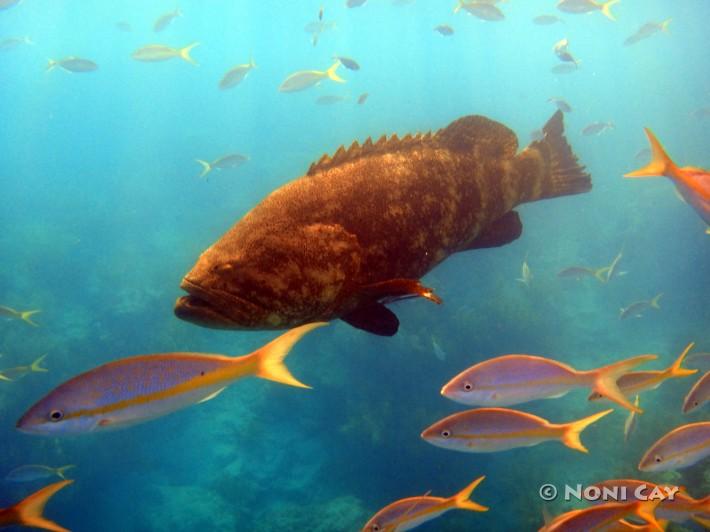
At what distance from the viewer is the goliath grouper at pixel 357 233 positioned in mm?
2668

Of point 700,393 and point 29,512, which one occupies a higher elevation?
point 29,512

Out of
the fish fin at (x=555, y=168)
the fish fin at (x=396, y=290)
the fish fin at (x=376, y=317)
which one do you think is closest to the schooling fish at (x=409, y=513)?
the fish fin at (x=376, y=317)

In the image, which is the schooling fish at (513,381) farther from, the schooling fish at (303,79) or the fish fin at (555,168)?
the schooling fish at (303,79)

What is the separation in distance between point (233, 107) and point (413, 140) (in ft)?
321

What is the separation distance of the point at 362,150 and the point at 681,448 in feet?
12.6

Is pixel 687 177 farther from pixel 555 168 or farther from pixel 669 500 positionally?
pixel 669 500

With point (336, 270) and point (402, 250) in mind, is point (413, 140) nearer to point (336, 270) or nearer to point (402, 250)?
point (402, 250)

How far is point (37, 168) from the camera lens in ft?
273

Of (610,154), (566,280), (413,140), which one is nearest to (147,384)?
(413,140)

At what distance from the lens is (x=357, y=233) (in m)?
3.07

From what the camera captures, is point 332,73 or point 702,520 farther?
point 332,73

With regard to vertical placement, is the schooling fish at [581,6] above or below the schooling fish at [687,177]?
above

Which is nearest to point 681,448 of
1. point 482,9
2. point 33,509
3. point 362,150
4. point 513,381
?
point 513,381

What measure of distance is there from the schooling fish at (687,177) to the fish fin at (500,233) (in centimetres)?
154
